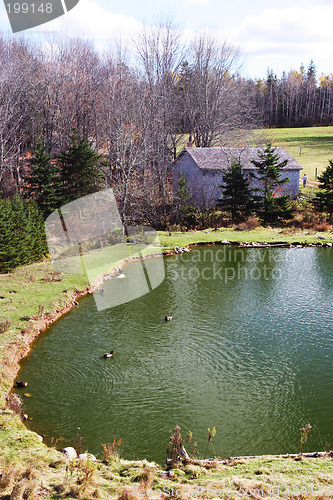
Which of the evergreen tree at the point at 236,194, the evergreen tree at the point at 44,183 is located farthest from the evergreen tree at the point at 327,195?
the evergreen tree at the point at 44,183

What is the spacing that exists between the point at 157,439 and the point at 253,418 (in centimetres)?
273

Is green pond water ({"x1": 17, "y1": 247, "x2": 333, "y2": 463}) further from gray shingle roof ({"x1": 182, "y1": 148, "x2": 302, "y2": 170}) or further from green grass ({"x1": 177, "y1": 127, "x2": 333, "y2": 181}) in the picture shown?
green grass ({"x1": 177, "y1": 127, "x2": 333, "y2": 181})

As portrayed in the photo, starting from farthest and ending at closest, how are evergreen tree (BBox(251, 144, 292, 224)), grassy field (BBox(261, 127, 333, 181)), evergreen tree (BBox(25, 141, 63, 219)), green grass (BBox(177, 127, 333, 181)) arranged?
grassy field (BBox(261, 127, 333, 181)) → green grass (BBox(177, 127, 333, 181)) → evergreen tree (BBox(251, 144, 292, 224)) → evergreen tree (BBox(25, 141, 63, 219))

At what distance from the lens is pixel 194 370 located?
1398 centimetres

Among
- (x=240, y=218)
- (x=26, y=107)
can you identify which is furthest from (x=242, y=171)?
(x=26, y=107)

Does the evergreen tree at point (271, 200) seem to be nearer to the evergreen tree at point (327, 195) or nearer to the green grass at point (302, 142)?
the evergreen tree at point (327, 195)

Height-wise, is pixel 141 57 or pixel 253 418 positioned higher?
pixel 141 57

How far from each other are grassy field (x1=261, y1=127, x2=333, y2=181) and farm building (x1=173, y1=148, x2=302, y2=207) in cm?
1145

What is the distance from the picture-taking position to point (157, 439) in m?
10.6

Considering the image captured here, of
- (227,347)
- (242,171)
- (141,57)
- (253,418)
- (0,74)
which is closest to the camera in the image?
(253,418)

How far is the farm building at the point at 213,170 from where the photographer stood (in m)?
42.4

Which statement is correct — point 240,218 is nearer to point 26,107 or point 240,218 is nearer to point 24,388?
point 26,107

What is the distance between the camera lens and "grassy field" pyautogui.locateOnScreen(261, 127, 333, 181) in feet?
197

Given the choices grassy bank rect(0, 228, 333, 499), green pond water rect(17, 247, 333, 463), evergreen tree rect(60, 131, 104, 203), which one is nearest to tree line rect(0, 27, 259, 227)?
evergreen tree rect(60, 131, 104, 203)
